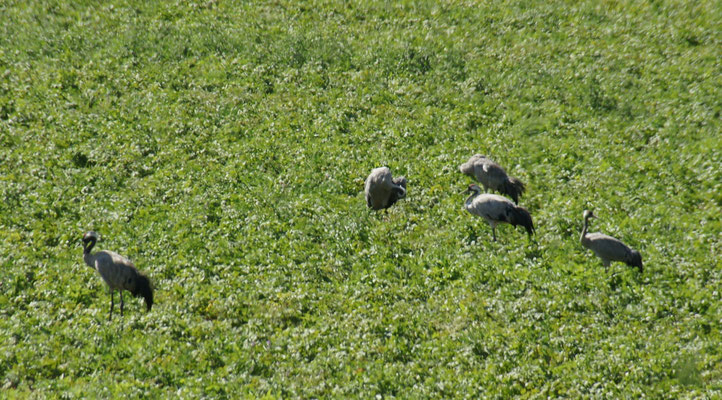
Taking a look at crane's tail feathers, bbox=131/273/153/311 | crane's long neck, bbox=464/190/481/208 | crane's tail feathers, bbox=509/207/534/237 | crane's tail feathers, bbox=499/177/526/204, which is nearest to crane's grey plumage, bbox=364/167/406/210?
crane's long neck, bbox=464/190/481/208

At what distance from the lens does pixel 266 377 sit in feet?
39.2

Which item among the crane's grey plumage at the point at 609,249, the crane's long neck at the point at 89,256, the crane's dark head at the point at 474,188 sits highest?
the crane's long neck at the point at 89,256

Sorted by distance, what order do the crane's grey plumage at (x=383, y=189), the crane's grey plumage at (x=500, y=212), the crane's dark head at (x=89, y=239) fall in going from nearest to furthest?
the crane's grey plumage at (x=500, y=212)
the crane's dark head at (x=89, y=239)
the crane's grey plumage at (x=383, y=189)

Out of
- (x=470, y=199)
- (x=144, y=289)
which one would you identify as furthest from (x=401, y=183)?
(x=144, y=289)

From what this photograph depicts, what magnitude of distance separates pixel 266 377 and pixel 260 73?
14772mm

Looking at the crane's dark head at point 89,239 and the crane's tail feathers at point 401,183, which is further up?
the crane's dark head at point 89,239

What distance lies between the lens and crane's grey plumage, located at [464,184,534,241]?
47.7 feet

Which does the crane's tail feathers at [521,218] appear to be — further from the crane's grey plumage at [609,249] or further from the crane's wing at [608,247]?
the crane's wing at [608,247]

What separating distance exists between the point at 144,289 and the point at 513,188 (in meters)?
9.26

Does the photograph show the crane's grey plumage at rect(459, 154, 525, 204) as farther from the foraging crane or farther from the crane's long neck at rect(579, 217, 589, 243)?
the foraging crane

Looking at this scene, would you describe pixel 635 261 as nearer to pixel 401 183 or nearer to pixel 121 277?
pixel 401 183

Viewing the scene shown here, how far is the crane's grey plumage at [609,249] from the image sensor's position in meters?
13.0

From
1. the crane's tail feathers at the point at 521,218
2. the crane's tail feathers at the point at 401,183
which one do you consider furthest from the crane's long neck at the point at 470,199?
the crane's tail feathers at the point at 401,183

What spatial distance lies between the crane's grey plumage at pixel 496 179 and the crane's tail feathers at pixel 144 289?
8749 mm
